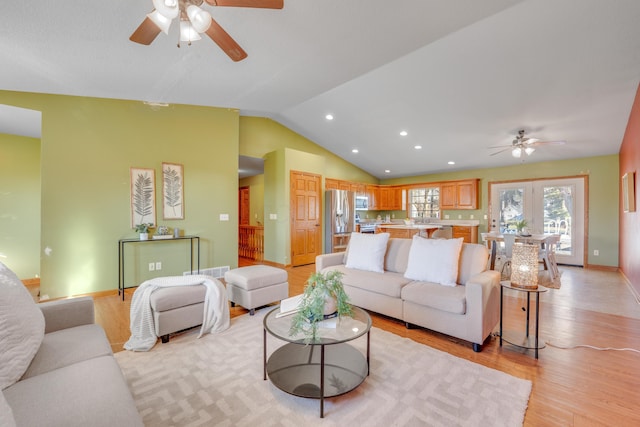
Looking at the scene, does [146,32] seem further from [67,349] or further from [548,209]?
[548,209]

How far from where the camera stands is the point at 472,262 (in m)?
2.78

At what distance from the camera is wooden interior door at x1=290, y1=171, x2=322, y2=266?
6.02 meters

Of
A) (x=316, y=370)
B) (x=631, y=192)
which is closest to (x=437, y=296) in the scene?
(x=316, y=370)

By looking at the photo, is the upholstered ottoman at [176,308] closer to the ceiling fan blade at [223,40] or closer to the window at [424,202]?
the ceiling fan blade at [223,40]

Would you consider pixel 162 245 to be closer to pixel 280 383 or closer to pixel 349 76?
pixel 280 383

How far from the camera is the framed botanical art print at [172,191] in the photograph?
4.41 m

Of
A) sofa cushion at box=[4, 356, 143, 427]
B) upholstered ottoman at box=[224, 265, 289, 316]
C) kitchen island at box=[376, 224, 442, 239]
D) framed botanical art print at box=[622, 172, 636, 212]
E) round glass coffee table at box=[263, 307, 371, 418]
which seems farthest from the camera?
kitchen island at box=[376, 224, 442, 239]

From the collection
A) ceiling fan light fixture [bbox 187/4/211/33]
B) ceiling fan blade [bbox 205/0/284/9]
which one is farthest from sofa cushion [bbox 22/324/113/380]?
ceiling fan blade [bbox 205/0/284/9]

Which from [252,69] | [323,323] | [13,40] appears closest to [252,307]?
[323,323]

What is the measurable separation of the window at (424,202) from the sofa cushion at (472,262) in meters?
5.52

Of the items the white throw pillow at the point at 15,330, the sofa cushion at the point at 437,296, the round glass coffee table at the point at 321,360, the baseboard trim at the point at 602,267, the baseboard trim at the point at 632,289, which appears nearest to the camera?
the white throw pillow at the point at 15,330

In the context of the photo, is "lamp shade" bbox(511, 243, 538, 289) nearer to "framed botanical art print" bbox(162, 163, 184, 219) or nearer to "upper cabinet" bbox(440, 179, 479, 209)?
"framed botanical art print" bbox(162, 163, 184, 219)

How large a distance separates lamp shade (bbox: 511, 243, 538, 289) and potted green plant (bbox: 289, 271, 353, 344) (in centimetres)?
162

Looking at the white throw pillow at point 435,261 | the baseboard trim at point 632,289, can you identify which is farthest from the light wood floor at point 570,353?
the white throw pillow at point 435,261
